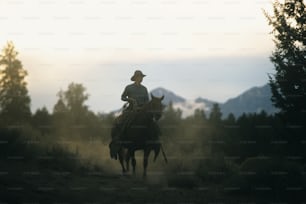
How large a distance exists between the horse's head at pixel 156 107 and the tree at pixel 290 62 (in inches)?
235

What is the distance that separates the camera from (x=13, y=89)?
4538cm

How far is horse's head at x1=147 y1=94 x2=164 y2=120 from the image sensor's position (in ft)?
66.2

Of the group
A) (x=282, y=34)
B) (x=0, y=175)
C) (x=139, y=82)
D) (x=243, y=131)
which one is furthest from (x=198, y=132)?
(x=0, y=175)

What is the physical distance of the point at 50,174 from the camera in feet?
64.2

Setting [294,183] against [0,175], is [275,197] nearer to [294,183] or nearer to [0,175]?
[294,183]

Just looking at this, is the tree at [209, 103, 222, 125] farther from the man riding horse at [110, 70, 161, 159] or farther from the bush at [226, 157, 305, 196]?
the bush at [226, 157, 305, 196]

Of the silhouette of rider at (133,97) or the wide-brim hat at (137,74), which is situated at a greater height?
the wide-brim hat at (137,74)

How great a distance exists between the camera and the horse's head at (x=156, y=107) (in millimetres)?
20188

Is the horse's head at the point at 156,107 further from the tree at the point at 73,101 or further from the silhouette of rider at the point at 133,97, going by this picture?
the tree at the point at 73,101

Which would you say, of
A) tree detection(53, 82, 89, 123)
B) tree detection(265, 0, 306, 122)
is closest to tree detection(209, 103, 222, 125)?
tree detection(53, 82, 89, 123)

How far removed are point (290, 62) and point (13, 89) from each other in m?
25.5

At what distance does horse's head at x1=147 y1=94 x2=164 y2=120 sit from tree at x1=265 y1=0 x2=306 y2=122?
596cm

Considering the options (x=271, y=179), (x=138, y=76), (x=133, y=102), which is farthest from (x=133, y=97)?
(x=271, y=179)

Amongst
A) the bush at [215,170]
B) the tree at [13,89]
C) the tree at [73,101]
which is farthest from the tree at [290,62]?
the tree at [73,101]
